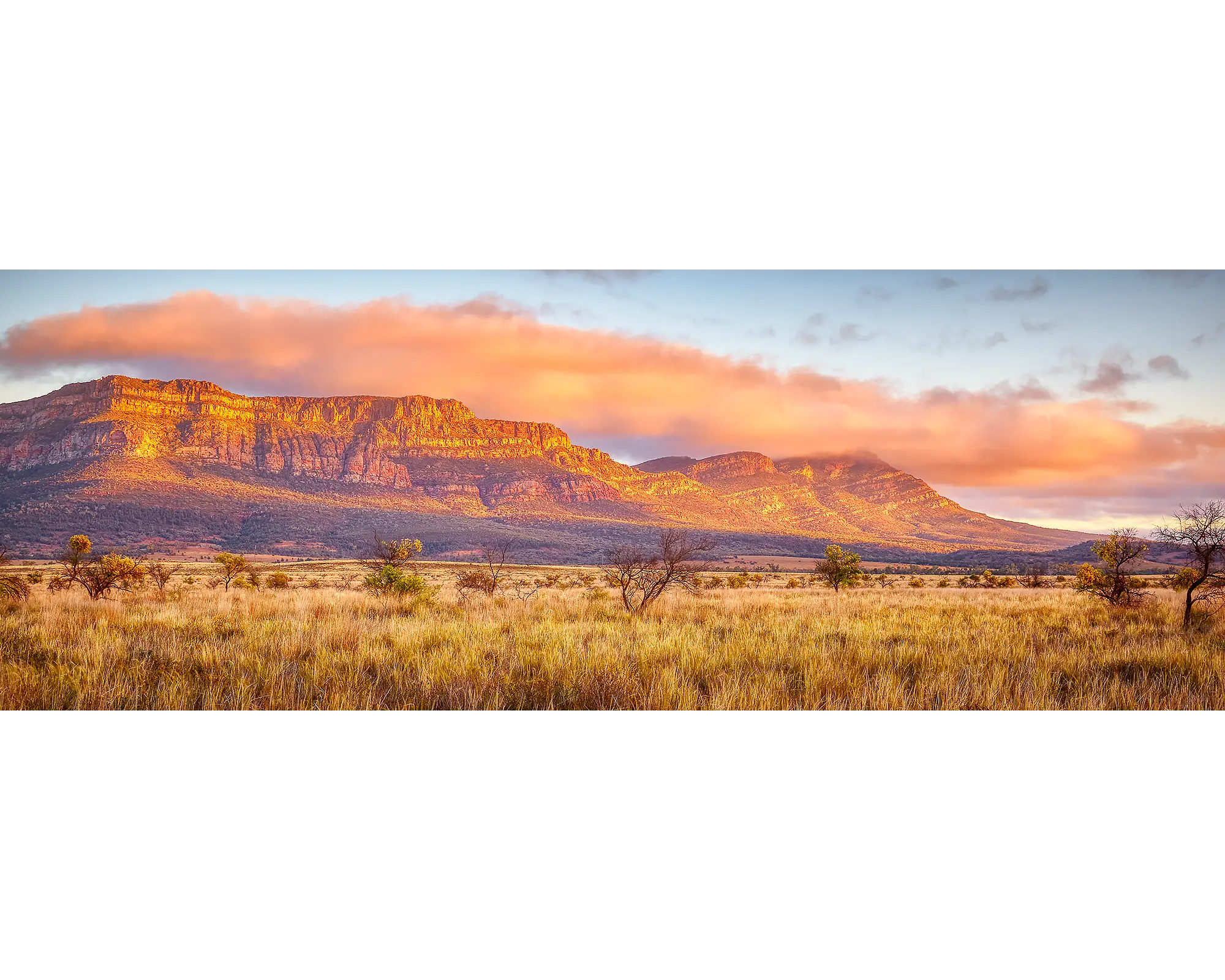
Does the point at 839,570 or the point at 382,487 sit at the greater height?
the point at 382,487

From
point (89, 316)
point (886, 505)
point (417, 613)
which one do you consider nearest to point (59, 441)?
point (89, 316)

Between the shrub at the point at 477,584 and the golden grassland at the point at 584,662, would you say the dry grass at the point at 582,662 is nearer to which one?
the golden grassland at the point at 584,662

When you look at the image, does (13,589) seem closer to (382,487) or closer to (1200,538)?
(1200,538)

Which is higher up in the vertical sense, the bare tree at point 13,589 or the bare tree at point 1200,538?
the bare tree at point 1200,538

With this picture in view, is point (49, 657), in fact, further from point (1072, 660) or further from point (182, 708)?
point (1072, 660)

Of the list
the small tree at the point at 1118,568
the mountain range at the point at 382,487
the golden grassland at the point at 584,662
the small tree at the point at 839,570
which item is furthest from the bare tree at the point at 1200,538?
the mountain range at the point at 382,487

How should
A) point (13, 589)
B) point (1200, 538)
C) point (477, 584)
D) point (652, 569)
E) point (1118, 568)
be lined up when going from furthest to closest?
point (477, 584), point (1118, 568), point (652, 569), point (13, 589), point (1200, 538)

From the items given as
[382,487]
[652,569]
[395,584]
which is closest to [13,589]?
[395,584]
